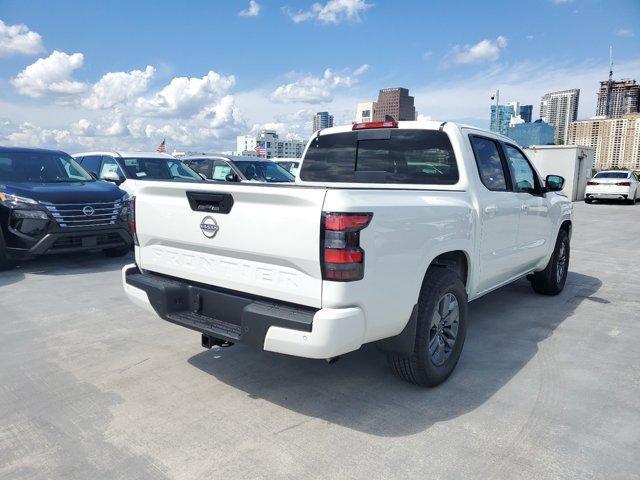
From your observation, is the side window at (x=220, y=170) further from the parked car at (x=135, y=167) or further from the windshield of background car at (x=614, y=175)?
the windshield of background car at (x=614, y=175)

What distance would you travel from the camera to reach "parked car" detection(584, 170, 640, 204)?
21062 millimetres

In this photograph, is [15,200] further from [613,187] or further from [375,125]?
[613,187]

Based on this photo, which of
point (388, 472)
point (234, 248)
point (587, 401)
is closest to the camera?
point (388, 472)

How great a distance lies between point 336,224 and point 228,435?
1348 mm

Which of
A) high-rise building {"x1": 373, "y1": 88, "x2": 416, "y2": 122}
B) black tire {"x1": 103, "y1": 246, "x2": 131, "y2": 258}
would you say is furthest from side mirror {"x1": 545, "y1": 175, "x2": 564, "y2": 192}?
black tire {"x1": 103, "y1": 246, "x2": 131, "y2": 258}

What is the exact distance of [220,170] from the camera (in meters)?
11.9

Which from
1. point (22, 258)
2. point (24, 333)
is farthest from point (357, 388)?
point (22, 258)

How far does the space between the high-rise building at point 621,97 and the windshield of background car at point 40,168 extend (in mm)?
131805

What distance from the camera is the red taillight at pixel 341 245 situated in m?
2.44

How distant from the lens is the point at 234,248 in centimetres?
282

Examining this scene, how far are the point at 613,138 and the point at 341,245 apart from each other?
291 feet

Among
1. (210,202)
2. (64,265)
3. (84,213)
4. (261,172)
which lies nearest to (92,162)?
(64,265)

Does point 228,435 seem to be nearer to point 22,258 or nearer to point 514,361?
point 514,361

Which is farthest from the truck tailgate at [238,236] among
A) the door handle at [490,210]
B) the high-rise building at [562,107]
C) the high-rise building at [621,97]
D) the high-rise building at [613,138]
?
the high-rise building at [621,97]
